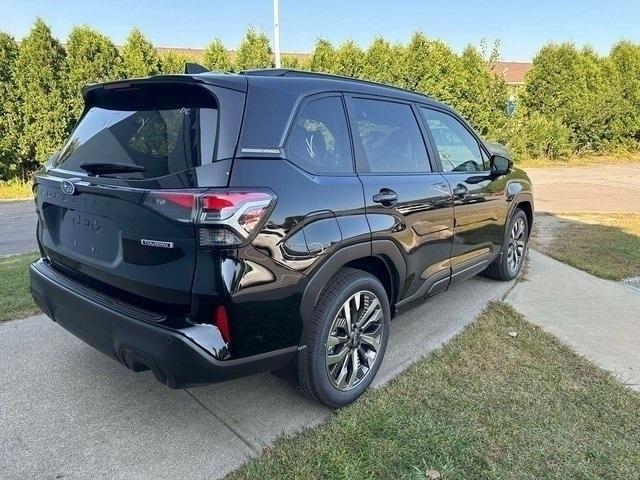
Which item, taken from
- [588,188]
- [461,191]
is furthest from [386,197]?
[588,188]

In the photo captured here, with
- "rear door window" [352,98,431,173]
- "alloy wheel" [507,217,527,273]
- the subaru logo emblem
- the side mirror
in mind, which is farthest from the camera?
"alloy wheel" [507,217,527,273]

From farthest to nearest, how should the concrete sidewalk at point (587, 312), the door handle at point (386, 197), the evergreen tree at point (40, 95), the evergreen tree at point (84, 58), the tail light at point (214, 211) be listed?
the evergreen tree at point (84, 58)
the evergreen tree at point (40, 95)
the concrete sidewalk at point (587, 312)
the door handle at point (386, 197)
the tail light at point (214, 211)

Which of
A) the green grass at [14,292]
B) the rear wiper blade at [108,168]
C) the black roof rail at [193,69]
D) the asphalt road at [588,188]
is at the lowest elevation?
the asphalt road at [588,188]

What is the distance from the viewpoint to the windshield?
2162 millimetres

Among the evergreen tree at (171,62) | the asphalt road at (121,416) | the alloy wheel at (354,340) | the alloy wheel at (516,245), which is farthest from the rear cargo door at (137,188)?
the evergreen tree at (171,62)

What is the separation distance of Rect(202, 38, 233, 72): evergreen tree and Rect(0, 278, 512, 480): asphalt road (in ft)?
41.9

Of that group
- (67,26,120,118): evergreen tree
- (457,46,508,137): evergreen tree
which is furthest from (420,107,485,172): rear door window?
(457,46,508,137): evergreen tree

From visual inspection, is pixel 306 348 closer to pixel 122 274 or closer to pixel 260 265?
pixel 260 265

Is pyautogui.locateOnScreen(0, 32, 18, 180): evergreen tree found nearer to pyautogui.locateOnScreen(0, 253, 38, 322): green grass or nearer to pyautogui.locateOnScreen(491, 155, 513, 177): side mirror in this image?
pyautogui.locateOnScreen(0, 253, 38, 322): green grass

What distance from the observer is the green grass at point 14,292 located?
3980 millimetres

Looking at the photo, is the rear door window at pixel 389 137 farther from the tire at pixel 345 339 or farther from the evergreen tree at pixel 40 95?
the evergreen tree at pixel 40 95

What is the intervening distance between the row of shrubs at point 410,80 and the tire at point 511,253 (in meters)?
11.3

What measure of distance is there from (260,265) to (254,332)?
1.05 ft

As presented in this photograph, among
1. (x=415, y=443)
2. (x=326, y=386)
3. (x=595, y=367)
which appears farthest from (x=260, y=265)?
(x=595, y=367)
